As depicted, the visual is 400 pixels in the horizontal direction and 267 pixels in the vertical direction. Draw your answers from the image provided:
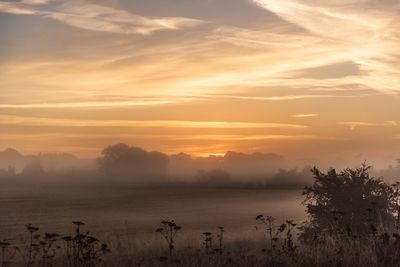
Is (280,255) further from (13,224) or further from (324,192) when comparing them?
(13,224)

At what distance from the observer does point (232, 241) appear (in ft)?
124

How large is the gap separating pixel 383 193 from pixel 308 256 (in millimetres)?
16185

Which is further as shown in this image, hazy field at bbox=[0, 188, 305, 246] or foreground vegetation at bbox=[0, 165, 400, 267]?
hazy field at bbox=[0, 188, 305, 246]

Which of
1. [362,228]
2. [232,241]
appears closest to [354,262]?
[362,228]

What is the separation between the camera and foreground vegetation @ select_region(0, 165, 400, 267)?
36.4ft

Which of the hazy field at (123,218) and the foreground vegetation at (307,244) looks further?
the hazy field at (123,218)

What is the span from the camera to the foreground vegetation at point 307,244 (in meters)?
11.1

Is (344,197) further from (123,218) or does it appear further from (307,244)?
(123,218)

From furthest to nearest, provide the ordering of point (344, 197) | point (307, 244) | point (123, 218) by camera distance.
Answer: point (123, 218) < point (344, 197) < point (307, 244)

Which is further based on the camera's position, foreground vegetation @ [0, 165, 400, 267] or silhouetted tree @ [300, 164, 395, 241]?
silhouetted tree @ [300, 164, 395, 241]

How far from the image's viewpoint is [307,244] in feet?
73.0

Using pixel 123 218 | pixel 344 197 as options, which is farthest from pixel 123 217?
pixel 344 197

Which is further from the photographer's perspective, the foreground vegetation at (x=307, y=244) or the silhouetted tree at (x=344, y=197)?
the silhouetted tree at (x=344, y=197)

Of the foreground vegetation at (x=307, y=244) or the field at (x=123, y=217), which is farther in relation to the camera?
the field at (x=123, y=217)
